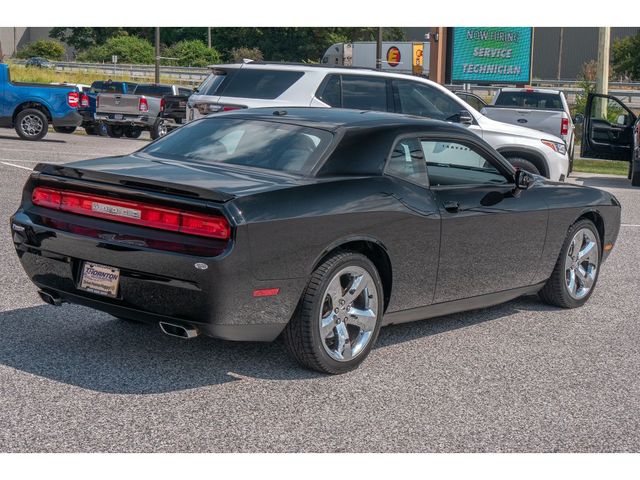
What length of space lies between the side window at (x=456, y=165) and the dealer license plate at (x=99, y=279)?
2.25 metres

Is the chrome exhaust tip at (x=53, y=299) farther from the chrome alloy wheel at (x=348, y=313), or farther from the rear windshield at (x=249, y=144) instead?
the chrome alloy wheel at (x=348, y=313)

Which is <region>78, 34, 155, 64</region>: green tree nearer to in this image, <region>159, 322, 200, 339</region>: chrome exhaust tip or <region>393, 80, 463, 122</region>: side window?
<region>393, 80, 463, 122</region>: side window

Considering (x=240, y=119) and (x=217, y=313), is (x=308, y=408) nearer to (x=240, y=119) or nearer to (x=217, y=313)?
(x=217, y=313)

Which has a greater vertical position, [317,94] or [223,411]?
[317,94]

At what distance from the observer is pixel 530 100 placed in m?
24.1

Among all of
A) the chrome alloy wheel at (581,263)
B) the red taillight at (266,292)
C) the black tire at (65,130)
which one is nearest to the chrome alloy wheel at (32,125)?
the black tire at (65,130)

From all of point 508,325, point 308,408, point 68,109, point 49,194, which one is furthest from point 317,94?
point 68,109

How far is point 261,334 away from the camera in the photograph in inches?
223

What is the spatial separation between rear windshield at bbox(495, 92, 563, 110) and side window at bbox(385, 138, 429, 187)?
1748cm

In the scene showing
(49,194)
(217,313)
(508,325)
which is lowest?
(508,325)

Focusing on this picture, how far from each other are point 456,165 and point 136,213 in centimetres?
262

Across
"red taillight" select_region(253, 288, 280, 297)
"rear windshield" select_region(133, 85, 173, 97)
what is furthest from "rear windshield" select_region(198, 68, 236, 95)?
"rear windshield" select_region(133, 85, 173, 97)

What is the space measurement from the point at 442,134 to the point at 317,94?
265 inches

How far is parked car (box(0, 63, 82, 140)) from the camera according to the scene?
84.2 feet
